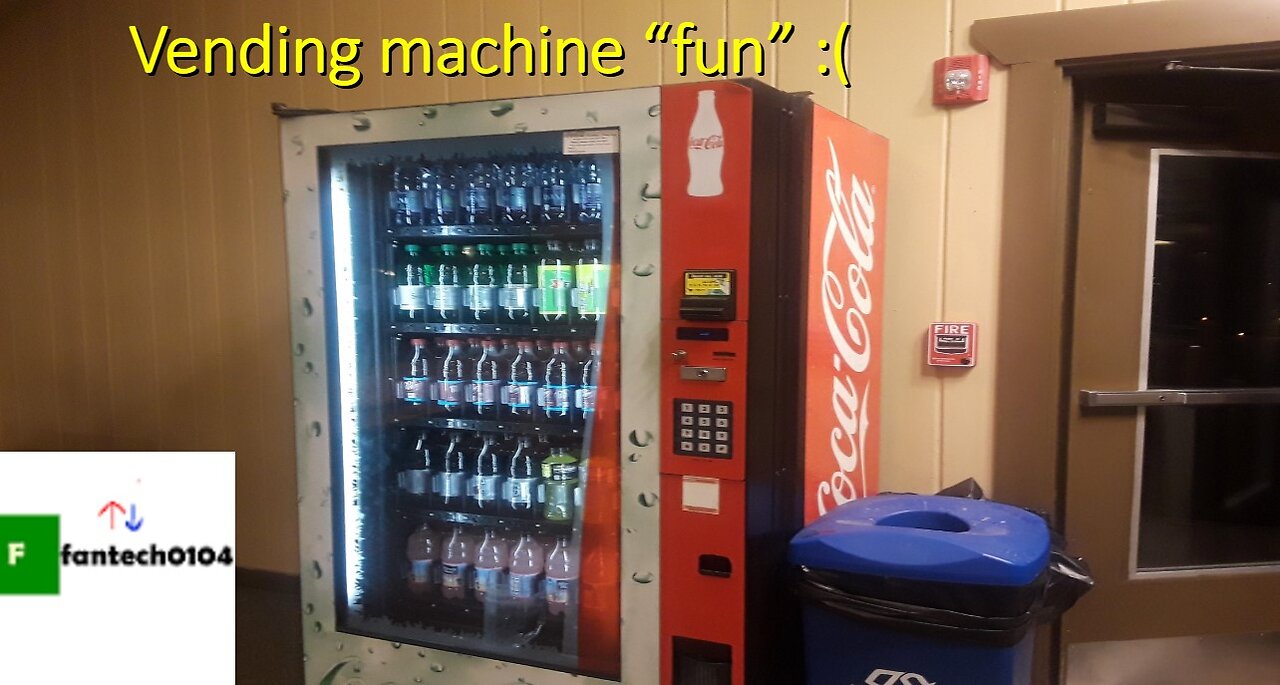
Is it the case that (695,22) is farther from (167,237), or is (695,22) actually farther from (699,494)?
(167,237)

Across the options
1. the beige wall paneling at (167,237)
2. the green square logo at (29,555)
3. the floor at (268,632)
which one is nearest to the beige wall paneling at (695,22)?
the green square logo at (29,555)

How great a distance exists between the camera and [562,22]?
113 inches

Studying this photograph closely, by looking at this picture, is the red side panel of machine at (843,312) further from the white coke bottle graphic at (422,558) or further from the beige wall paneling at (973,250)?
the white coke bottle graphic at (422,558)

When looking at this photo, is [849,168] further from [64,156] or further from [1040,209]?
[64,156]

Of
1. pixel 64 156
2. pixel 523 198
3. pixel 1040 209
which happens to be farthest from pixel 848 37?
pixel 64 156

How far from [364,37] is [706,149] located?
2.08 m

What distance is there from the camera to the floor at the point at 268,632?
2832 millimetres

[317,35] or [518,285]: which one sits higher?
[317,35]

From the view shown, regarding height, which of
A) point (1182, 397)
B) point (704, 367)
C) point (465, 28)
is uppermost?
point (465, 28)

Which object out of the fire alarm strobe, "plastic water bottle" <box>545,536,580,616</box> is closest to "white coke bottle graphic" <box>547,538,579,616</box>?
"plastic water bottle" <box>545,536,580,616</box>

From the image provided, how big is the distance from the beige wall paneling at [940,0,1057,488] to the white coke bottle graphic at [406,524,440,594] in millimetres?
1540

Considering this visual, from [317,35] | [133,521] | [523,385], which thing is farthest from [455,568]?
[317,35]

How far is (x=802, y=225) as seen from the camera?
1839 millimetres

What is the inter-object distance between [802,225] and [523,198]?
2.68 feet
